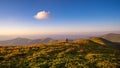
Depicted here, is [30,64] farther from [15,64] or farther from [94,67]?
[94,67]

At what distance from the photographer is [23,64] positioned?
986 inches

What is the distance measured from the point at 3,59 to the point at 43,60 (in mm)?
7492

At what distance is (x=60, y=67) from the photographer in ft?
78.7

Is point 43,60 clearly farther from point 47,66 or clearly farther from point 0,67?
point 0,67

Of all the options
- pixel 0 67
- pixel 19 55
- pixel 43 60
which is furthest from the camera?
pixel 19 55

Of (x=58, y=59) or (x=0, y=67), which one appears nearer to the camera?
(x=0, y=67)

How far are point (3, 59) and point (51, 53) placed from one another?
933 centimetres

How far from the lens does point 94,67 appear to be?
→ 2391cm

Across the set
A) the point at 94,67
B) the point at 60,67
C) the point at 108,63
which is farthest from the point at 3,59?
the point at 108,63

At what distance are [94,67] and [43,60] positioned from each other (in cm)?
891

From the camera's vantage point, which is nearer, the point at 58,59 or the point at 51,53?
the point at 58,59

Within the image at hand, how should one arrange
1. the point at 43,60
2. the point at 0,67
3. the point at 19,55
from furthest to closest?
1. the point at 19,55
2. the point at 43,60
3. the point at 0,67

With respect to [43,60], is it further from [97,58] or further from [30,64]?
[97,58]

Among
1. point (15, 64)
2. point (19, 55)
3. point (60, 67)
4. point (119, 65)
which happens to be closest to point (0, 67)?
point (15, 64)
